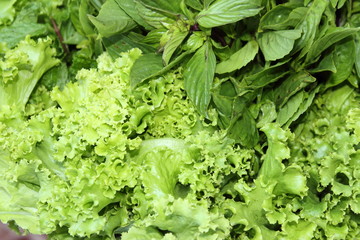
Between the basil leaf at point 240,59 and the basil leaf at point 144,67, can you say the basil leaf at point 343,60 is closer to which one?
the basil leaf at point 240,59

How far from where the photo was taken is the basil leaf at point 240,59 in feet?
4.57

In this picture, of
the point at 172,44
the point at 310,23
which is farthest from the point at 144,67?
the point at 310,23

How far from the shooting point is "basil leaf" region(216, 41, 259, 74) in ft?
4.57

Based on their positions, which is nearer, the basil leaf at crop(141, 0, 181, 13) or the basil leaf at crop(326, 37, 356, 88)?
the basil leaf at crop(141, 0, 181, 13)

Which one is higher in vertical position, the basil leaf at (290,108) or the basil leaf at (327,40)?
the basil leaf at (327,40)

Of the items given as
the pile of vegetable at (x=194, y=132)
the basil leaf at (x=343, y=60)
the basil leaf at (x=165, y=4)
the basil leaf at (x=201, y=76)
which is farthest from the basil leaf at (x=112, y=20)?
the basil leaf at (x=343, y=60)

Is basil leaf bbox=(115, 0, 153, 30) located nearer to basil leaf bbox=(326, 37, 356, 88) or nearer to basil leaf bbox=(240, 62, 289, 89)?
basil leaf bbox=(240, 62, 289, 89)

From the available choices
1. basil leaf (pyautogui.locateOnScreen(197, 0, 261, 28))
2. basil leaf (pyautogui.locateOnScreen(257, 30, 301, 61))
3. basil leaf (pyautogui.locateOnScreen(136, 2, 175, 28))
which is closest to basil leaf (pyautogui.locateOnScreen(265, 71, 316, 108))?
basil leaf (pyautogui.locateOnScreen(257, 30, 301, 61))

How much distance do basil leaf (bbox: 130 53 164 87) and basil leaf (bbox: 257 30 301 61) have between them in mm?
302

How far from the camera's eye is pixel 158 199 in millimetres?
1268

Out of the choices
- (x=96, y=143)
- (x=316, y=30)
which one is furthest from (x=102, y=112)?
(x=316, y=30)

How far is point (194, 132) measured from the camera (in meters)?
1.49

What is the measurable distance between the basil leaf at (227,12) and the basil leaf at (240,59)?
0.12 meters

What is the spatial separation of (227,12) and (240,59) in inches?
5.8
